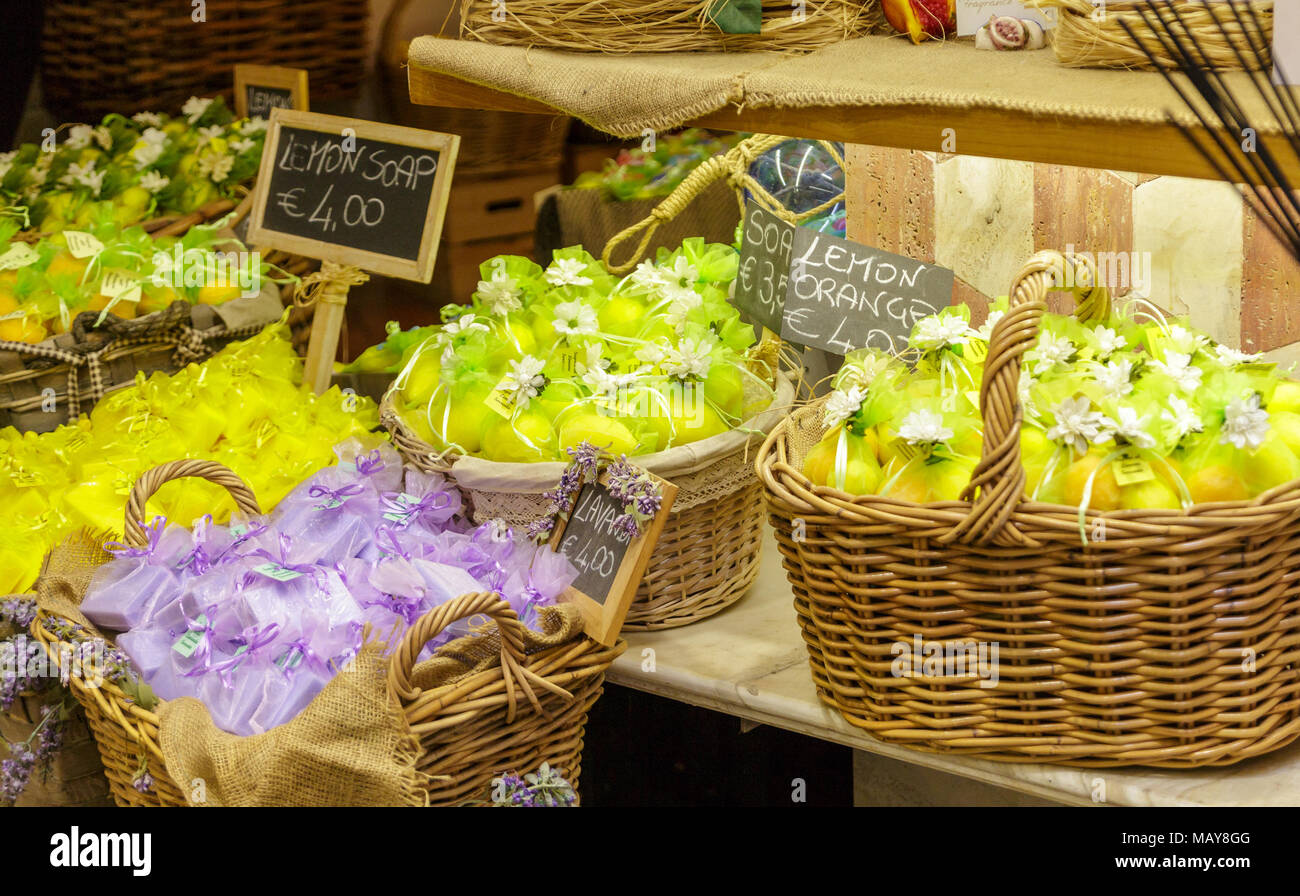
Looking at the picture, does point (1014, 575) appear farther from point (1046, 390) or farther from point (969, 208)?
point (969, 208)

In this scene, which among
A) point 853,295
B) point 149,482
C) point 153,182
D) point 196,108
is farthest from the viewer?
point 196,108

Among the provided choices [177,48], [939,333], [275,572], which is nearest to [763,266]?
[939,333]

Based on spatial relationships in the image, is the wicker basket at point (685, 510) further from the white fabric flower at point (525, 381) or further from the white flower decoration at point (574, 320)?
the white flower decoration at point (574, 320)

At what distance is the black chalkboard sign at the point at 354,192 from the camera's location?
77.7 inches

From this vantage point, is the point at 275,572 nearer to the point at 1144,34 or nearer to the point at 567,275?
the point at 567,275

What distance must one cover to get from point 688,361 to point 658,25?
435 mm

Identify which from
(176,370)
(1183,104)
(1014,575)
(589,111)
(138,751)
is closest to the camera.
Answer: (1183,104)

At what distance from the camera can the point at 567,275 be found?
1945 millimetres

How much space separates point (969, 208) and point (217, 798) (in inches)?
53.3

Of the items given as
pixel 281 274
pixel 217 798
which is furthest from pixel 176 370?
pixel 217 798

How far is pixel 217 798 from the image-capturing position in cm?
134

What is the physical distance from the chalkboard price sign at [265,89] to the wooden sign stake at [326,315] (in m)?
0.56

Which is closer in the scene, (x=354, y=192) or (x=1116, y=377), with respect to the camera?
(x=1116, y=377)

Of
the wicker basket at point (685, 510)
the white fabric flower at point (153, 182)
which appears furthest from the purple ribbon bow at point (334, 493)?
the white fabric flower at point (153, 182)
